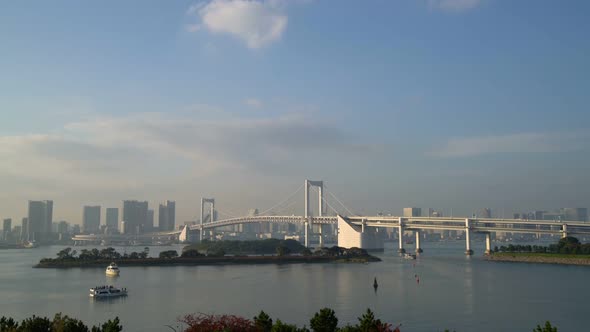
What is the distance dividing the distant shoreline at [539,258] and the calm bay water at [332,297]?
4098 mm

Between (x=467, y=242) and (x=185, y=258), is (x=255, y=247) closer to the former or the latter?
(x=185, y=258)

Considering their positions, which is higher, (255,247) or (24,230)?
(24,230)

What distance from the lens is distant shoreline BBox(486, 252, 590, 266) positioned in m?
25.8

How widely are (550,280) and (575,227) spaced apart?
17149 millimetres

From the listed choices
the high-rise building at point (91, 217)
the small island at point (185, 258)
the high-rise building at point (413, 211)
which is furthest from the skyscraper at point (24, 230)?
the high-rise building at point (413, 211)

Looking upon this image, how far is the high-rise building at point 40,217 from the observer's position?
250ft

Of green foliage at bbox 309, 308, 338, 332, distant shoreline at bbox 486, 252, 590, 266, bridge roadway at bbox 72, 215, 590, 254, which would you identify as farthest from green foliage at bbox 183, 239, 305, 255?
green foliage at bbox 309, 308, 338, 332

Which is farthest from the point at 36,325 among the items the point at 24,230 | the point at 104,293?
the point at 24,230

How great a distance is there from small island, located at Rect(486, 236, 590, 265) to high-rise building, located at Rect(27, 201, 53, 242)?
2572 inches

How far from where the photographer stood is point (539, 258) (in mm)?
27797

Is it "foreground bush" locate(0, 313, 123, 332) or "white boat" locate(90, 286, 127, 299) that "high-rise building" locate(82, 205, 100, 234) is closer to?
"white boat" locate(90, 286, 127, 299)

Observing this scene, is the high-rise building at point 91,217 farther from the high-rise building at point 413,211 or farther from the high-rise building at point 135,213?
A: the high-rise building at point 413,211

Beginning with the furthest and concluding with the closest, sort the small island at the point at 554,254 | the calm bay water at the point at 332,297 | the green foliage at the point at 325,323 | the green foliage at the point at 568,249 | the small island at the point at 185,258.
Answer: the green foliage at the point at 568,249, the small island at the point at 185,258, the small island at the point at 554,254, the calm bay water at the point at 332,297, the green foliage at the point at 325,323

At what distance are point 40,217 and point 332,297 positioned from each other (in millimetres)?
74932
